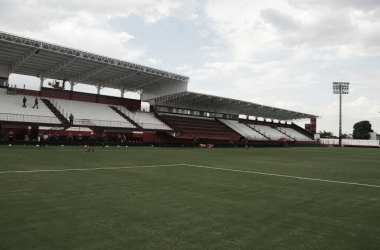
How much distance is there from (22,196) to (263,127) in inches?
2637

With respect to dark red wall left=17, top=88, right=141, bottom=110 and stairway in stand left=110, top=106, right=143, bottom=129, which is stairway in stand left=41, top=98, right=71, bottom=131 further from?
stairway in stand left=110, top=106, right=143, bottom=129

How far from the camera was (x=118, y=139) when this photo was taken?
129 ft

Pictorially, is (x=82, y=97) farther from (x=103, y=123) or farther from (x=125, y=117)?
(x=103, y=123)

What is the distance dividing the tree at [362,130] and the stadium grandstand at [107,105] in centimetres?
7017

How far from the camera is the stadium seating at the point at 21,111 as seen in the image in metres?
33.4

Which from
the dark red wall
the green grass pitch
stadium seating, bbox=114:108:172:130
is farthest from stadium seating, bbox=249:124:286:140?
the green grass pitch

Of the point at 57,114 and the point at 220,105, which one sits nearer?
the point at 57,114

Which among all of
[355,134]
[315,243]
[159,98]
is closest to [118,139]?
[159,98]

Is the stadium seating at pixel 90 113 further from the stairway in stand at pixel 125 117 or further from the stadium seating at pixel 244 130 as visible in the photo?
the stadium seating at pixel 244 130

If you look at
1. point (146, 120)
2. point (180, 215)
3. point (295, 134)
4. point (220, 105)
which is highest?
point (220, 105)

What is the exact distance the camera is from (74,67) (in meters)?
40.0

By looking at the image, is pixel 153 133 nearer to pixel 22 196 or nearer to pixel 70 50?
pixel 70 50

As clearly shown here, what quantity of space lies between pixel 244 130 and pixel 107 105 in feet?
92.4

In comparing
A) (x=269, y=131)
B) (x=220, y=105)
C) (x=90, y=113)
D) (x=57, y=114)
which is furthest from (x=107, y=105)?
(x=269, y=131)
